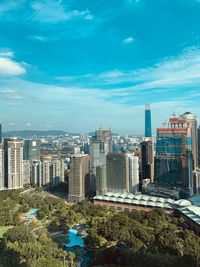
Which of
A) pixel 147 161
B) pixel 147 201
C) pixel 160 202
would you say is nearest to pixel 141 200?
pixel 147 201

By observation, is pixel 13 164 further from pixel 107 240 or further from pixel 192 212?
pixel 192 212

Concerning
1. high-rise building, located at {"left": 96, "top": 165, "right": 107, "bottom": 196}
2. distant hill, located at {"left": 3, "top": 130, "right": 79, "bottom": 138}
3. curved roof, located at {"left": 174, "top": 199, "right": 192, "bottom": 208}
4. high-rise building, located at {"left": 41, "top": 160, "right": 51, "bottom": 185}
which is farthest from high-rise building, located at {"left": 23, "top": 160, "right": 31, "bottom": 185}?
distant hill, located at {"left": 3, "top": 130, "right": 79, "bottom": 138}

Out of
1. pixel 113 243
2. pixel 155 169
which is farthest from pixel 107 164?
pixel 113 243

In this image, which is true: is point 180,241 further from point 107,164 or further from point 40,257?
point 107,164

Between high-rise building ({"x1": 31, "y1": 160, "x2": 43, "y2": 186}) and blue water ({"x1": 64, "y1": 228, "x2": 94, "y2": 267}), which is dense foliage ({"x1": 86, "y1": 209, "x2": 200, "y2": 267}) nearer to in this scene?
blue water ({"x1": 64, "y1": 228, "x2": 94, "y2": 267})

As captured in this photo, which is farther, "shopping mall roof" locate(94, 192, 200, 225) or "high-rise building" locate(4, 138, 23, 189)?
"high-rise building" locate(4, 138, 23, 189)

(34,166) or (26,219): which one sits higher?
(34,166)
